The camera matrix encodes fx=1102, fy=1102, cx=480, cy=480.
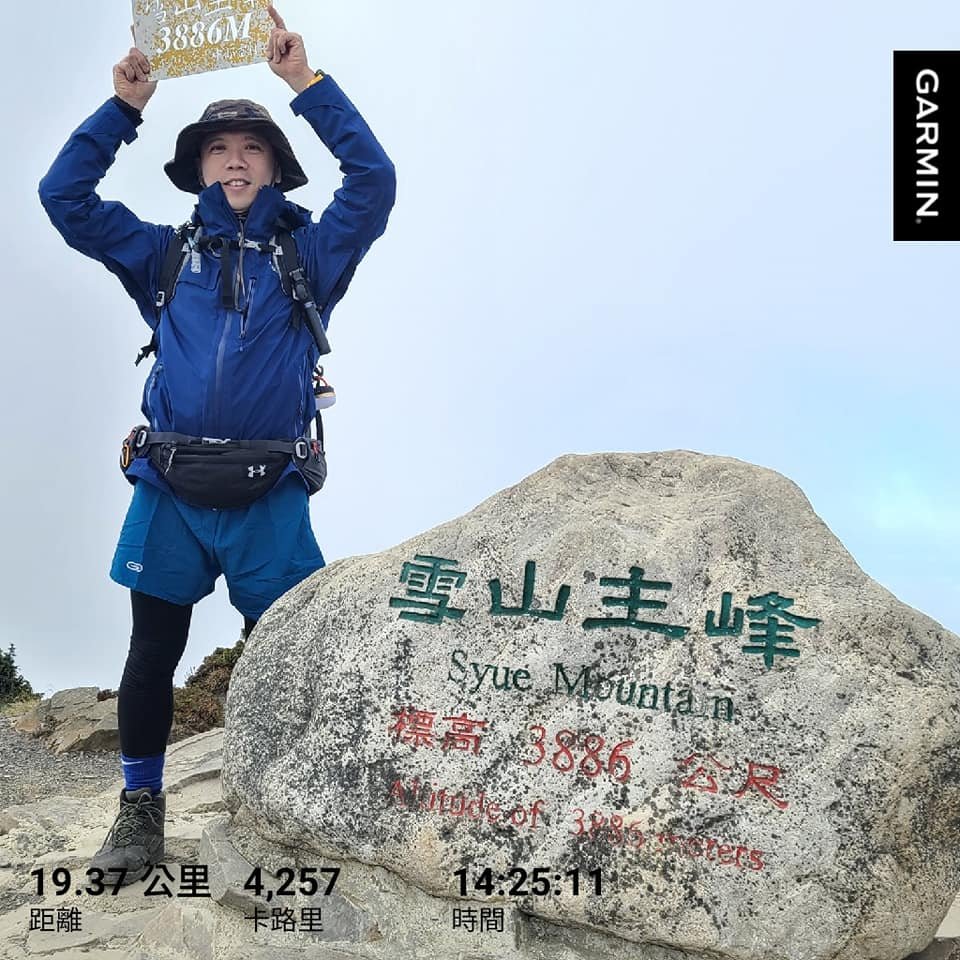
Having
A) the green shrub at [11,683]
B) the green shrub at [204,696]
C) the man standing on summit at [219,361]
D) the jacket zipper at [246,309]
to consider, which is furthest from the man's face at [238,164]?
the green shrub at [11,683]

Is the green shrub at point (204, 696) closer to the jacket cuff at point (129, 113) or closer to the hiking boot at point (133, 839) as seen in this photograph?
the hiking boot at point (133, 839)

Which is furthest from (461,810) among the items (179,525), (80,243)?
(80,243)

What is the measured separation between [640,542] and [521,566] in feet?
1.86

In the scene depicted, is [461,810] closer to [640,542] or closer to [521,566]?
[521,566]

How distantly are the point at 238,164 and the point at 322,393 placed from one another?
1.45 m

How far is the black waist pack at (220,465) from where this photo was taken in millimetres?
6078

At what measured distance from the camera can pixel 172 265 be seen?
6508mm

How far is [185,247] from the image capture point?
6535 millimetres

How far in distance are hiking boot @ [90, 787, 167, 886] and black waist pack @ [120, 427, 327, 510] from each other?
1844 mm

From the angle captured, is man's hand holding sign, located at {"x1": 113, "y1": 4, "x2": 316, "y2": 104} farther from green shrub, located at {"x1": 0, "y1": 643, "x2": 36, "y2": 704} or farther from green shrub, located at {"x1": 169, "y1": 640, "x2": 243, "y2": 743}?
green shrub, located at {"x1": 0, "y1": 643, "x2": 36, "y2": 704}

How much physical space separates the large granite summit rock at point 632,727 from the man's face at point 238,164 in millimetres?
2546

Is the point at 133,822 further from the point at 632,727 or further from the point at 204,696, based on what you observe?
the point at 204,696

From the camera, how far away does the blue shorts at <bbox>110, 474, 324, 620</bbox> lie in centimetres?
Result: 623

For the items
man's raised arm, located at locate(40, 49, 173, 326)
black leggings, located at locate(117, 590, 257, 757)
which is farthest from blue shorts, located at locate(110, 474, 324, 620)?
man's raised arm, located at locate(40, 49, 173, 326)
